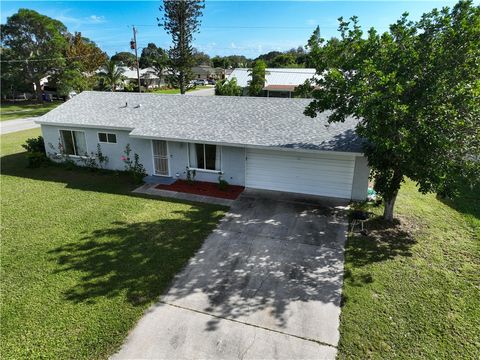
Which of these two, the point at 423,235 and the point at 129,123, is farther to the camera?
the point at 129,123

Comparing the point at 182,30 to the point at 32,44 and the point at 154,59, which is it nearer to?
the point at 32,44

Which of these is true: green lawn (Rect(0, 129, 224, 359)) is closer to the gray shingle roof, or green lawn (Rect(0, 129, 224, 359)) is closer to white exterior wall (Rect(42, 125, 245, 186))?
white exterior wall (Rect(42, 125, 245, 186))

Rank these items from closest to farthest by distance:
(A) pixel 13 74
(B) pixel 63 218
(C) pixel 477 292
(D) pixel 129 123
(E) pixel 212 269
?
(C) pixel 477 292 < (E) pixel 212 269 < (B) pixel 63 218 < (D) pixel 129 123 < (A) pixel 13 74

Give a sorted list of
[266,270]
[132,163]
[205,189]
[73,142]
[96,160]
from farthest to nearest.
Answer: [73,142] < [96,160] < [132,163] < [205,189] < [266,270]

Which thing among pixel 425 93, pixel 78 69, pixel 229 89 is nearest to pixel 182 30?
pixel 229 89

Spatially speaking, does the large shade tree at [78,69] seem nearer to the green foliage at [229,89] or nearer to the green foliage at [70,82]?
the green foliage at [70,82]

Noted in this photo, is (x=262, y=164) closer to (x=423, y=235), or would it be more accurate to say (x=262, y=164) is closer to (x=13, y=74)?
(x=423, y=235)

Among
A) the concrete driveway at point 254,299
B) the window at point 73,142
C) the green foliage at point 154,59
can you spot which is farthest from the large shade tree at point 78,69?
the concrete driveway at point 254,299

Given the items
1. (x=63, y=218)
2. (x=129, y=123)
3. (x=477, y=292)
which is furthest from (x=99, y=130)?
(x=477, y=292)
